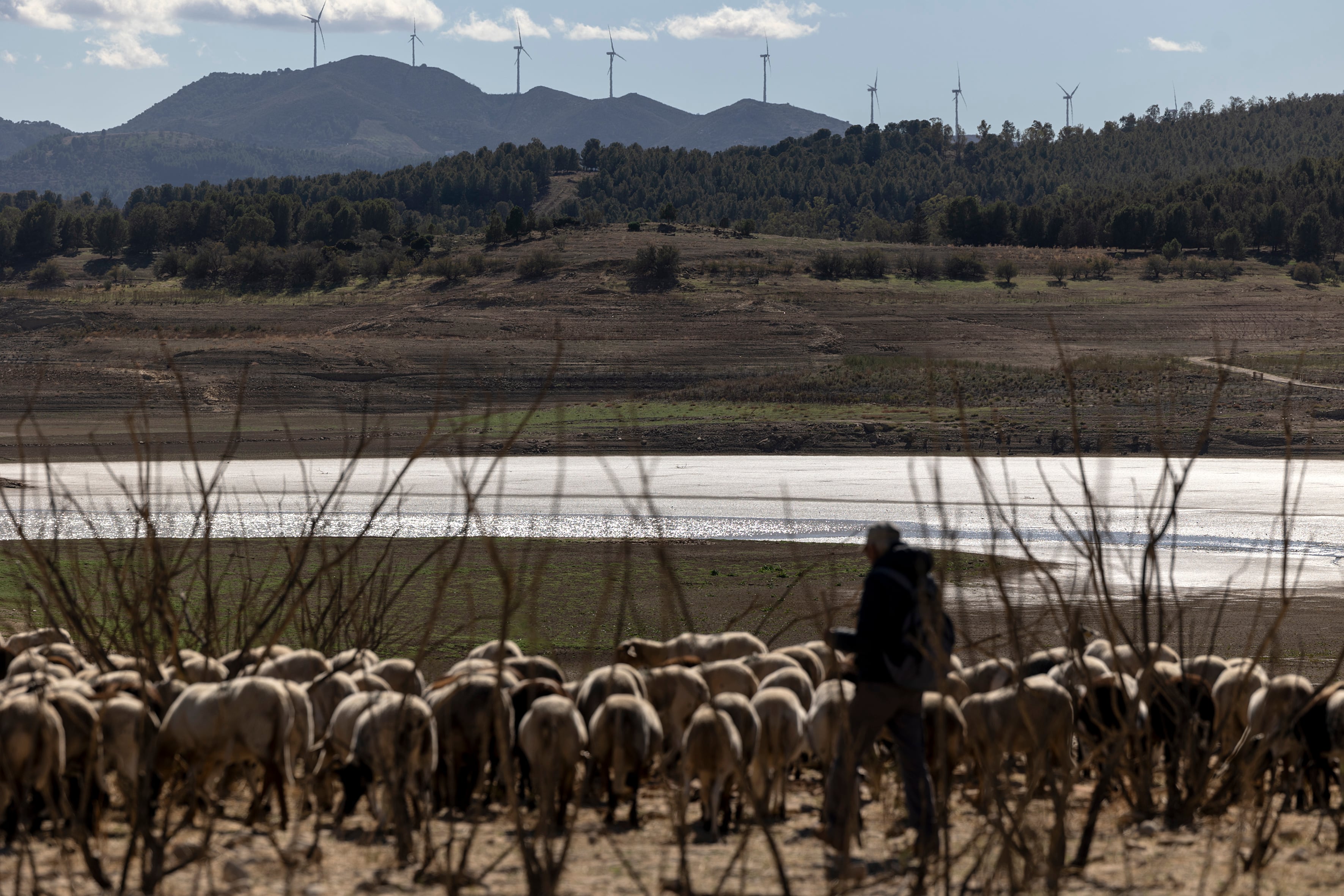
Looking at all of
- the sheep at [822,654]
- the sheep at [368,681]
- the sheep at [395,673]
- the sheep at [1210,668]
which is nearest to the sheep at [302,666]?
the sheep at [368,681]

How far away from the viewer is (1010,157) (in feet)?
584

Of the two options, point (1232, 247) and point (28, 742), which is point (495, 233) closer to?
point (1232, 247)

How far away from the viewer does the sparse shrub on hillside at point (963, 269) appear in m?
72.3

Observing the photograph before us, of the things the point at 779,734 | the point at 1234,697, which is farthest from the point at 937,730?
the point at 1234,697

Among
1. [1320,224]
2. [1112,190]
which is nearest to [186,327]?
[1320,224]

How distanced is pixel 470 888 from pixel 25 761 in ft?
7.96

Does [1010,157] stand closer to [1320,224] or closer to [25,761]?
[1320,224]

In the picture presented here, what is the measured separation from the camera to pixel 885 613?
7.12 metres

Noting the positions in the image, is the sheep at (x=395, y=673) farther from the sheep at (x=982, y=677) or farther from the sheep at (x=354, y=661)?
the sheep at (x=982, y=677)

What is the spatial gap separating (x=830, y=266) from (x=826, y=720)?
64302mm

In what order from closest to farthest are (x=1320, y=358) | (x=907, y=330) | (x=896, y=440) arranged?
1. (x=896, y=440)
2. (x=1320, y=358)
3. (x=907, y=330)

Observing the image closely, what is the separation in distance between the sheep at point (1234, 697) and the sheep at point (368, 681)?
556 cm

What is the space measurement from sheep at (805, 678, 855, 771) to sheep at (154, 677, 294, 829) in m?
3.17

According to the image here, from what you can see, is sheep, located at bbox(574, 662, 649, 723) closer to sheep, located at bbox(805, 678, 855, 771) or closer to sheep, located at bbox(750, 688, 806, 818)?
sheep, located at bbox(750, 688, 806, 818)
